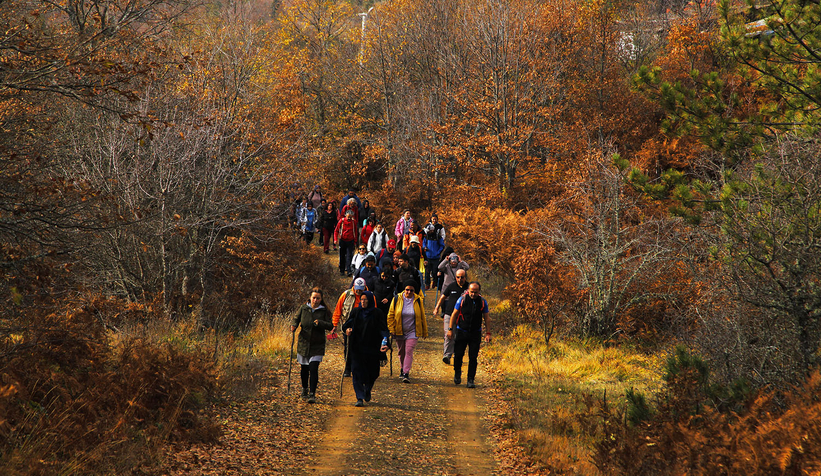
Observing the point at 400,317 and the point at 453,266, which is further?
the point at 453,266

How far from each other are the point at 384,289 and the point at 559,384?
3600mm

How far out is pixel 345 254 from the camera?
2017 cm

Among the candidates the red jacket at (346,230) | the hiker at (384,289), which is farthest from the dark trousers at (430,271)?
the hiker at (384,289)

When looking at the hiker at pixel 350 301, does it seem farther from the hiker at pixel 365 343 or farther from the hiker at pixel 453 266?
the hiker at pixel 453 266

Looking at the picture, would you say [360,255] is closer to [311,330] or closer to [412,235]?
[412,235]

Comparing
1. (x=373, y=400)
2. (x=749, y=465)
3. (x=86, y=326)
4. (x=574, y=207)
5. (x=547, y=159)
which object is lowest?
(x=373, y=400)

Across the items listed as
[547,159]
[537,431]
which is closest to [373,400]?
[537,431]

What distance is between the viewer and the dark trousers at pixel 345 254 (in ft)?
64.2

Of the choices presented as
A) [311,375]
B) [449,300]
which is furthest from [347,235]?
[311,375]

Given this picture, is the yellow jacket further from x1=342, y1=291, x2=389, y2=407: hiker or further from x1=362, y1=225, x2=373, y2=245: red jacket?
x1=362, y1=225, x2=373, y2=245: red jacket

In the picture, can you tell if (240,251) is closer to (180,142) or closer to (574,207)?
(180,142)

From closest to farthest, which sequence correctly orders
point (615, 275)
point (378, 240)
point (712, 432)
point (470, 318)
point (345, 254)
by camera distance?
point (712, 432) → point (470, 318) → point (615, 275) → point (378, 240) → point (345, 254)

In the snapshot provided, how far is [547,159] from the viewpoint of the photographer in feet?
83.3

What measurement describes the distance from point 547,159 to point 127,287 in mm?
17269
